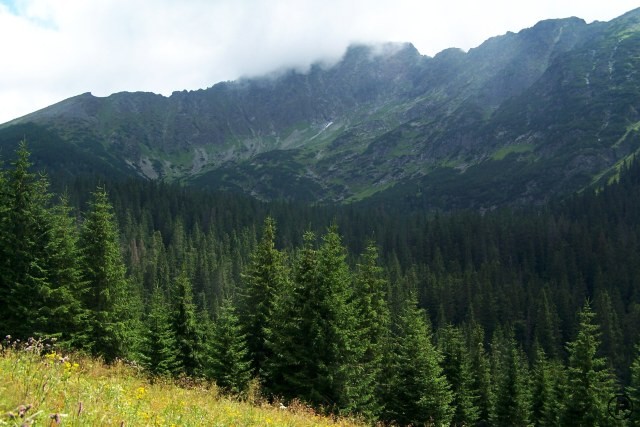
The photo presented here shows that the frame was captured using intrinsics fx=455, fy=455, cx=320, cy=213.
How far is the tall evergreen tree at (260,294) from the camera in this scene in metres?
28.9

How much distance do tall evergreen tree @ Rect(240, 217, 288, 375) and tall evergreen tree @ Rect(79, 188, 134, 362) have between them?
7846 mm

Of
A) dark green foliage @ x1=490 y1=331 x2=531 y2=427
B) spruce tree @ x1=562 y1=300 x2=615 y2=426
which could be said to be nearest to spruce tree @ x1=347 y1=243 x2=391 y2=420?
spruce tree @ x1=562 y1=300 x2=615 y2=426

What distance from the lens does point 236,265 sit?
12469cm

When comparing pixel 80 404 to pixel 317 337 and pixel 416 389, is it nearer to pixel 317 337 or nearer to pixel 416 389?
pixel 317 337

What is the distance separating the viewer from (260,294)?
29453 millimetres

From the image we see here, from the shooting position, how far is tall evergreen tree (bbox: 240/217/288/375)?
94.8ft

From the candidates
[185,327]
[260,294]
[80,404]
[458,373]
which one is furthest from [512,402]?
[80,404]

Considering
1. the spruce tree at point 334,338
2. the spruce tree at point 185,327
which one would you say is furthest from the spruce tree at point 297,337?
the spruce tree at point 185,327

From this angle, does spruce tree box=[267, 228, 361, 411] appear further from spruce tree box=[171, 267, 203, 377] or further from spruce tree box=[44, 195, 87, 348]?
spruce tree box=[44, 195, 87, 348]

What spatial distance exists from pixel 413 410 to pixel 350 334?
33.1ft

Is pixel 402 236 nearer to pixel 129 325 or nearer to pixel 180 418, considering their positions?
pixel 129 325

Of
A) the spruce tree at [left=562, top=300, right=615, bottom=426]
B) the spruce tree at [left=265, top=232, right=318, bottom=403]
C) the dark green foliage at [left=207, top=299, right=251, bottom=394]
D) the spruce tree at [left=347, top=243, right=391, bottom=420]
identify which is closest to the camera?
the spruce tree at [left=265, top=232, right=318, bottom=403]

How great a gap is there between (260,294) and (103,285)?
1011 centimetres

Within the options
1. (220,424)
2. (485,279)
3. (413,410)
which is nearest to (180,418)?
(220,424)
